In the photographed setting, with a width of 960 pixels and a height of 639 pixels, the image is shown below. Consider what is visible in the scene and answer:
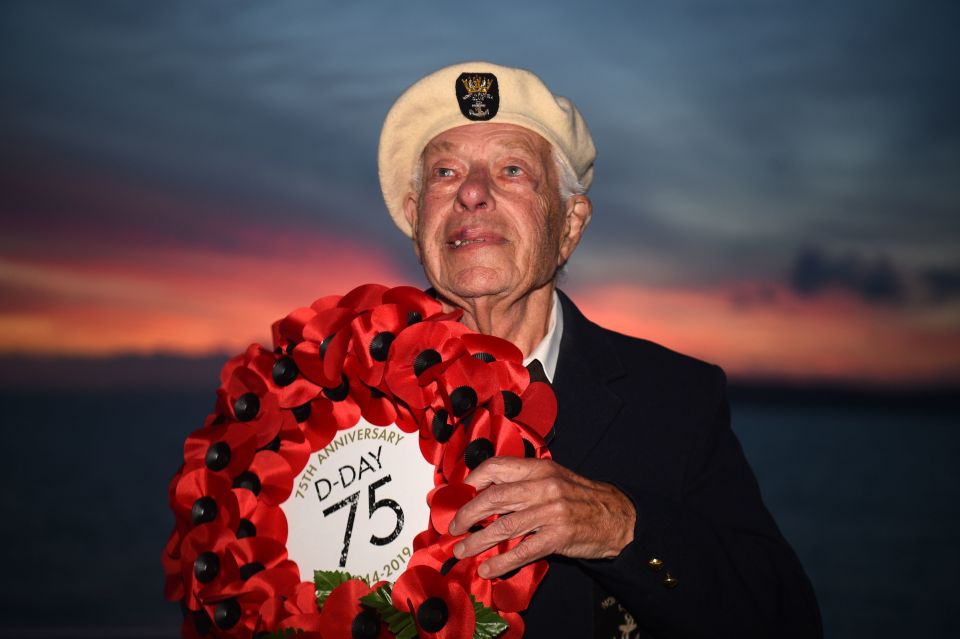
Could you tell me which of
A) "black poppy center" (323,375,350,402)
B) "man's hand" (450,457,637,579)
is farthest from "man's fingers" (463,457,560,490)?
"black poppy center" (323,375,350,402)

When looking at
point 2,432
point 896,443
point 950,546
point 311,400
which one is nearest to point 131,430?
point 2,432

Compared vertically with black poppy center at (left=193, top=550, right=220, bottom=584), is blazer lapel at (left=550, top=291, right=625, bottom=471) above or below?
above

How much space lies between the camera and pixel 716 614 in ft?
5.14

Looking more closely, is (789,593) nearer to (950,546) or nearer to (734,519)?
(734,519)

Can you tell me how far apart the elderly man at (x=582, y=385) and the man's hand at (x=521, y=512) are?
0.08 metres

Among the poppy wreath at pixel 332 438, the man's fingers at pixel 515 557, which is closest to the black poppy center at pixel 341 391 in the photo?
the poppy wreath at pixel 332 438

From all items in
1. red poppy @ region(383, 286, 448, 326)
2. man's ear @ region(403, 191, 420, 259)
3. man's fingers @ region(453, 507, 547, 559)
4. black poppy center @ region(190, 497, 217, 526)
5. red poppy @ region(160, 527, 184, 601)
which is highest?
man's ear @ region(403, 191, 420, 259)

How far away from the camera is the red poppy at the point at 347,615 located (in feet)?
4.32

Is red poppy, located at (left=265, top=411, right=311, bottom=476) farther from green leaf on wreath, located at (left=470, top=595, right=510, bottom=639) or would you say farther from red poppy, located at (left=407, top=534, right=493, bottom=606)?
green leaf on wreath, located at (left=470, top=595, right=510, bottom=639)

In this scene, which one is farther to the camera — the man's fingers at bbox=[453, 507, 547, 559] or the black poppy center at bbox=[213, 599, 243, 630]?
the black poppy center at bbox=[213, 599, 243, 630]

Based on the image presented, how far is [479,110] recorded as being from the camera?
1.78 meters

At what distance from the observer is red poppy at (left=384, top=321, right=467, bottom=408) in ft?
4.69

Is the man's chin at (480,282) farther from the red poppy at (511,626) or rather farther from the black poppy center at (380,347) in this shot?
the red poppy at (511,626)

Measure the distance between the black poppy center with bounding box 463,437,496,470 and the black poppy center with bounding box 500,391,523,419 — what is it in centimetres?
8
